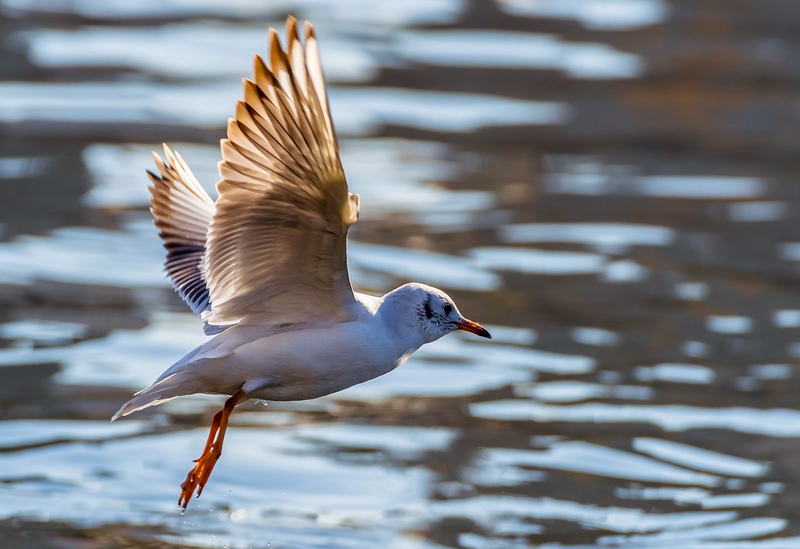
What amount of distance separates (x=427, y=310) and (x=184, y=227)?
64.1 inches

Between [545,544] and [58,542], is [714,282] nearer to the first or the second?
[545,544]

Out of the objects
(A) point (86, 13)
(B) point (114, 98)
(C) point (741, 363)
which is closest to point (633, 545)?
(C) point (741, 363)

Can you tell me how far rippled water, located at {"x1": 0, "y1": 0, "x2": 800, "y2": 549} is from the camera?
26.5ft

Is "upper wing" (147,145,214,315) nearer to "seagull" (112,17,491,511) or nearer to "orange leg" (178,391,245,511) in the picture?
"seagull" (112,17,491,511)

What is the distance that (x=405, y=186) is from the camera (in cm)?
1416

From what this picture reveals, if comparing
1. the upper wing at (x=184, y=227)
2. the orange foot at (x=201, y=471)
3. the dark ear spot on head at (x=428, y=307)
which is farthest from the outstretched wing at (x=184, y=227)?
the dark ear spot on head at (x=428, y=307)

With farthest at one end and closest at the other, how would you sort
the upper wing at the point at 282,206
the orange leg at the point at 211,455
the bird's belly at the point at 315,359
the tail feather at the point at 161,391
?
the orange leg at the point at 211,455 → the tail feather at the point at 161,391 → the bird's belly at the point at 315,359 → the upper wing at the point at 282,206

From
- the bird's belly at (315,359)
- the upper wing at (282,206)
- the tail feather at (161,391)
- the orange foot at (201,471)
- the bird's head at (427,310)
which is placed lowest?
the orange foot at (201,471)

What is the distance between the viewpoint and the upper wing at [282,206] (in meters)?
4.71

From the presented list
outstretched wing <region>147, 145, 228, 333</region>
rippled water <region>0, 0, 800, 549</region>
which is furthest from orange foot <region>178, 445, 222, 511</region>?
rippled water <region>0, 0, 800, 549</region>

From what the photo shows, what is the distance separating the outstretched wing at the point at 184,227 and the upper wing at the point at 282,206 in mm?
995

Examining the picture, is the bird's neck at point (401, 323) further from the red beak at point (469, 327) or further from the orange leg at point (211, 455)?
the orange leg at point (211, 455)

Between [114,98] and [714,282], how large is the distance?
28.6 feet

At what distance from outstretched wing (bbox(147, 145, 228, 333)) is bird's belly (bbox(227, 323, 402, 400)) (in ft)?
3.06
